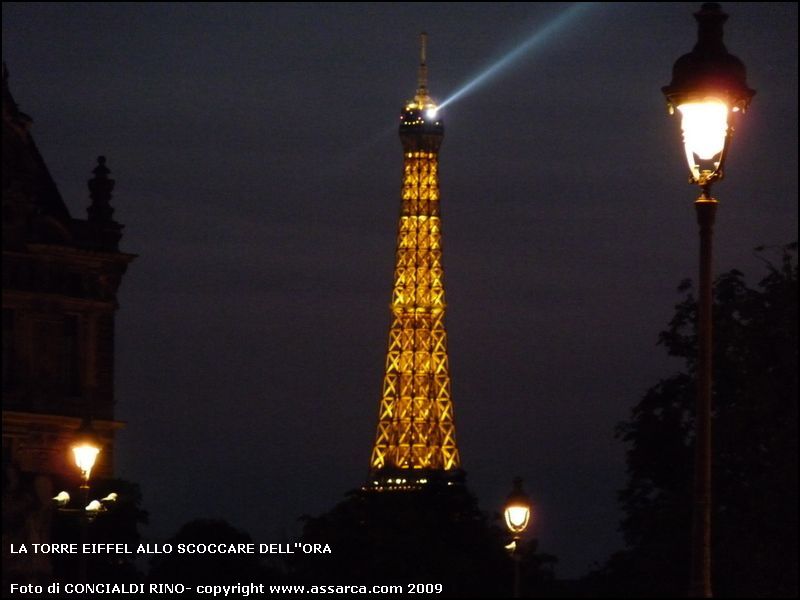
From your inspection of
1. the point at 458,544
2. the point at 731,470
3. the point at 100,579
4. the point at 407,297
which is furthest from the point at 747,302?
the point at 407,297

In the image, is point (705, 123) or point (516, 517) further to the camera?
point (516, 517)

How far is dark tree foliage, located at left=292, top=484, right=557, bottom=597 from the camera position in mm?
54812

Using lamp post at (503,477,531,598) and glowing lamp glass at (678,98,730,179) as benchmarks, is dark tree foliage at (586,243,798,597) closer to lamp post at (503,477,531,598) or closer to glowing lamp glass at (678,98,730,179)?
lamp post at (503,477,531,598)

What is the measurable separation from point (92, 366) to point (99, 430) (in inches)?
102

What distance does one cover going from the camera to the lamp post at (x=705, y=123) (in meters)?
20.1

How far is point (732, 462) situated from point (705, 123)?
33.9 metres

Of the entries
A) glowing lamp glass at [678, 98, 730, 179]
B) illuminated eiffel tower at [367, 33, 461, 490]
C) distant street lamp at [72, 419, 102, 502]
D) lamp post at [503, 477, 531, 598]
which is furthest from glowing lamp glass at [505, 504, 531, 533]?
illuminated eiffel tower at [367, 33, 461, 490]

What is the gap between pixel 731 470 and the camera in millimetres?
53844

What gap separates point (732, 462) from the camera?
53.4 m

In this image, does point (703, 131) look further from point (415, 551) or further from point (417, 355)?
point (417, 355)

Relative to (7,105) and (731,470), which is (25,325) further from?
(731,470)

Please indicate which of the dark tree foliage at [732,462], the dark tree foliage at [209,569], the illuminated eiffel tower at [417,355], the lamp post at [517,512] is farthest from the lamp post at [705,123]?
the illuminated eiffel tower at [417,355]

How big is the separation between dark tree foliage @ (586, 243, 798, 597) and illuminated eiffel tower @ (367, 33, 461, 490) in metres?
83.2

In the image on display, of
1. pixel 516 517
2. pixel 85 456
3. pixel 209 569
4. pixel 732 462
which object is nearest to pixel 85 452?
pixel 85 456
